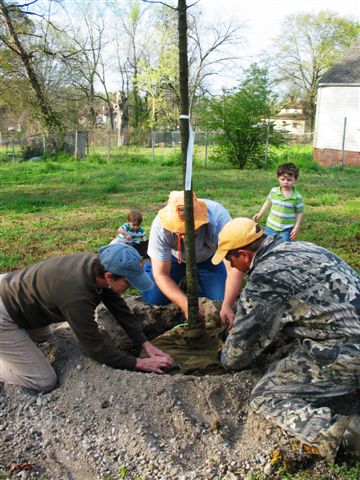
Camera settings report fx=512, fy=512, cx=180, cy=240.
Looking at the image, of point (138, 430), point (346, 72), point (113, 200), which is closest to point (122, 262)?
point (138, 430)

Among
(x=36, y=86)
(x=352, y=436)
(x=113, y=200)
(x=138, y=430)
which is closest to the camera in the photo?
(x=352, y=436)

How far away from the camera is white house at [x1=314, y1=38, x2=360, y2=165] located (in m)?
24.7

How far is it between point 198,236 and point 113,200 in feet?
25.5

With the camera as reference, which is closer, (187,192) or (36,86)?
(187,192)

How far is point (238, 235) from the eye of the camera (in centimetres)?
298

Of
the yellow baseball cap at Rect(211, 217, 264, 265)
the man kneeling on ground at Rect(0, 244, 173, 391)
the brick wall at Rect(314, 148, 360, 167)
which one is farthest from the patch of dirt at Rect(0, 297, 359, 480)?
the brick wall at Rect(314, 148, 360, 167)

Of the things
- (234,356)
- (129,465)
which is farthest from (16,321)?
(234,356)

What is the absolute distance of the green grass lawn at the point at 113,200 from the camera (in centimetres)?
772

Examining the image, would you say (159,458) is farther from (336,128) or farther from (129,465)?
(336,128)

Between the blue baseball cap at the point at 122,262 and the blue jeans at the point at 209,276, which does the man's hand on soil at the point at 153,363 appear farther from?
the blue jeans at the point at 209,276

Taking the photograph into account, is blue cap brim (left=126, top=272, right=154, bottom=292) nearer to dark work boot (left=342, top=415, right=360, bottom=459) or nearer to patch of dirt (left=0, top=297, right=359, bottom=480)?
patch of dirt (left=0, top=297, right=359, bottom=480)

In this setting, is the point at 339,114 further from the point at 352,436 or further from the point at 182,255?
the point at 352,436

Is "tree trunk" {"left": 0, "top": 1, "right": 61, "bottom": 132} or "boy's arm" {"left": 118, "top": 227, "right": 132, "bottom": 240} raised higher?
"tree trunk" {"left": 0, "top": 1, "right": 61, "bottom": 132}

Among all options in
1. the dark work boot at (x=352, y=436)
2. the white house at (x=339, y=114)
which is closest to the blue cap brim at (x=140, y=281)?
the dark work boot at (x=352, y=436)
